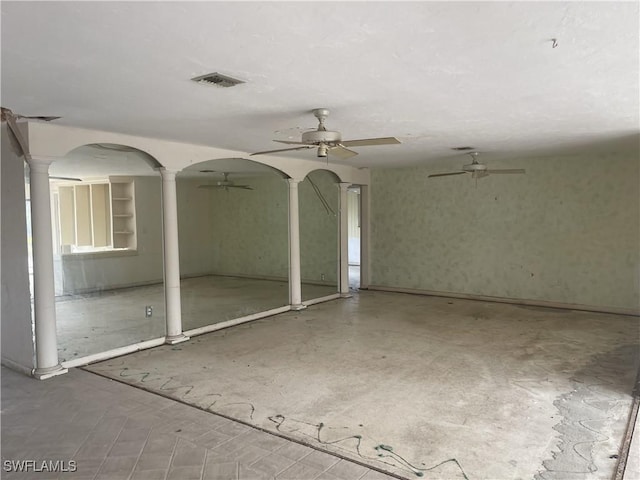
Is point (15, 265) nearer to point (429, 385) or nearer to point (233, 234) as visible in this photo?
point (429, 385)

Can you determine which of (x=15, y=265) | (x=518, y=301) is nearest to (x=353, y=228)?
(x=518, y=301)

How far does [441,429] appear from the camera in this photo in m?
3.11

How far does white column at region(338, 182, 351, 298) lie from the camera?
26.0 feet

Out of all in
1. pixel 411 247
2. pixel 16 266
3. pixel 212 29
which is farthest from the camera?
pixel 411 247

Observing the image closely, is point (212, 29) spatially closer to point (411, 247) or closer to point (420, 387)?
point (420, 387)

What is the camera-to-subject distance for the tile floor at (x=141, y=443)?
2627mm

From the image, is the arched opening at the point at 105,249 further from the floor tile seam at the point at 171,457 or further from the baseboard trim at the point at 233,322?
the floor tile seam at the point at 171,457

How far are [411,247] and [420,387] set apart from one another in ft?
15.3

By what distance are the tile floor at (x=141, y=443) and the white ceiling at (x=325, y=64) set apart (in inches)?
89.3

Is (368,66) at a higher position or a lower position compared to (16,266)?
higher

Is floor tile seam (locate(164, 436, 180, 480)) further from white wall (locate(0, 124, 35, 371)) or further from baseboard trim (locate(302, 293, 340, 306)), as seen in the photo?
baseboard trim (locate(302, 293, 340, 306))

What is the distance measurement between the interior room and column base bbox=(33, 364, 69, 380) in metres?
0.03

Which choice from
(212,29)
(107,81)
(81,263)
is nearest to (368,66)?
(212,29)

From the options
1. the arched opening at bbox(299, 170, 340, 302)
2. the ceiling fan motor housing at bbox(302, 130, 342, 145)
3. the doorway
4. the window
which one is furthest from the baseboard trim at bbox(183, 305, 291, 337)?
the doorway
